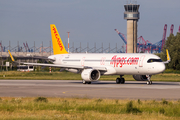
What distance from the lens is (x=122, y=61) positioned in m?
42.7

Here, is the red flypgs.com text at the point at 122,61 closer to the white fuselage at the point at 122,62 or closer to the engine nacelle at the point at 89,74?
the white fuselage at the point at 122,62

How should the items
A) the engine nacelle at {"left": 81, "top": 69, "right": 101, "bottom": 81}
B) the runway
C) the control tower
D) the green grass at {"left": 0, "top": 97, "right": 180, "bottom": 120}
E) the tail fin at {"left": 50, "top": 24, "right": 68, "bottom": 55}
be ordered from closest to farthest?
the green grass at {"left": 0, "top": 97, "right": 180, "bottom": 120} < the runway < the engine nacelle at {"left": 81, "top": 69, "right": 101, "bottom": 81} < the tail fin at {"left": 50, "top": 24, "right": 68, "bottom": 55} < the control tower

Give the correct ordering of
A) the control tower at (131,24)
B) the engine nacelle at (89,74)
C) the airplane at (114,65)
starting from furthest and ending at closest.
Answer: the control tower at (131,24), the engine nacelle at (89,74), the airplane at (114,65)

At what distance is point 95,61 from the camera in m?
46.4

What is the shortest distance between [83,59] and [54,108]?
98.3 feet

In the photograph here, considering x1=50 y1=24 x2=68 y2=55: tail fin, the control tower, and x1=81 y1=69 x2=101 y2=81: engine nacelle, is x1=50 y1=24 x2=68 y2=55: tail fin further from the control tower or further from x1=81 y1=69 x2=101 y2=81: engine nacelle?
the control tower

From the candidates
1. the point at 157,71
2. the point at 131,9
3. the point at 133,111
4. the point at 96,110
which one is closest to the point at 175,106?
the point at 133,111

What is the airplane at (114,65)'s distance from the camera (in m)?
40.5

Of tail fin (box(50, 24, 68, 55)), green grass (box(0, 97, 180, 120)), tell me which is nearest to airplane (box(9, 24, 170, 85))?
tail fin (box(50, 24, 68, 55))

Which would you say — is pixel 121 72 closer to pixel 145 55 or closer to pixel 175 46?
pixel 145 55

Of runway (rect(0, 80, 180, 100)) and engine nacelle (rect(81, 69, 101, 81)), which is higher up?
engine nacelle (rect(81, 69, 101, 81))

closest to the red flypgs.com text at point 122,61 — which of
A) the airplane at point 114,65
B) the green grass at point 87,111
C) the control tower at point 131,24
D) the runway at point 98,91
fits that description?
the airplane at point 114,65

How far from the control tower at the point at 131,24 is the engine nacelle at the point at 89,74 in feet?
394

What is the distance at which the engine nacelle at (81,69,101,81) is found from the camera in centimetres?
4231
